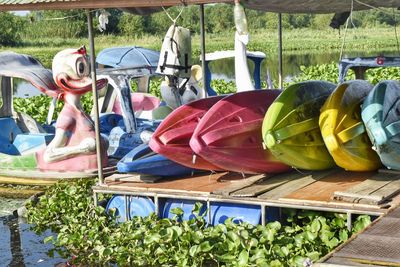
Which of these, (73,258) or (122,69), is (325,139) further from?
(122,69)

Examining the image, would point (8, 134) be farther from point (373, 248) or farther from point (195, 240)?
point (373, 248)

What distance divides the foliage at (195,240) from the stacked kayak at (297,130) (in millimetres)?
614

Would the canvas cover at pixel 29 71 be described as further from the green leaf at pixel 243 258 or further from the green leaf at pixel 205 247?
the green leaf at pixel 243 258

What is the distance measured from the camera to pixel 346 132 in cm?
723

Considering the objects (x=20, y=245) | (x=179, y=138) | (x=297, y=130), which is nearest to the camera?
(x=297, y=130)

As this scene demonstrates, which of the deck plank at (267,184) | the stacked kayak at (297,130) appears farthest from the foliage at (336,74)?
the deck plank at (267,184)

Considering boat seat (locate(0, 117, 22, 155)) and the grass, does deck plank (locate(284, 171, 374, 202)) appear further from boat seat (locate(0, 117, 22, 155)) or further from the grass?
the grass

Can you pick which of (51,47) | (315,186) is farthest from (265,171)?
(51,47)

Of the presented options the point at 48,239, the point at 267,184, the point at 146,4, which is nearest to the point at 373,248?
the point at 267,184

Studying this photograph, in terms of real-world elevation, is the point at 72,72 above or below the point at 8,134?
above

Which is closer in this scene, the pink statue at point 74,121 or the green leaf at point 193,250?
the green leaf at point 193,250

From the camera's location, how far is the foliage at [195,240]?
637 centimetres

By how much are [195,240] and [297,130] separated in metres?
1.44

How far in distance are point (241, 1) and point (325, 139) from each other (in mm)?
1738
